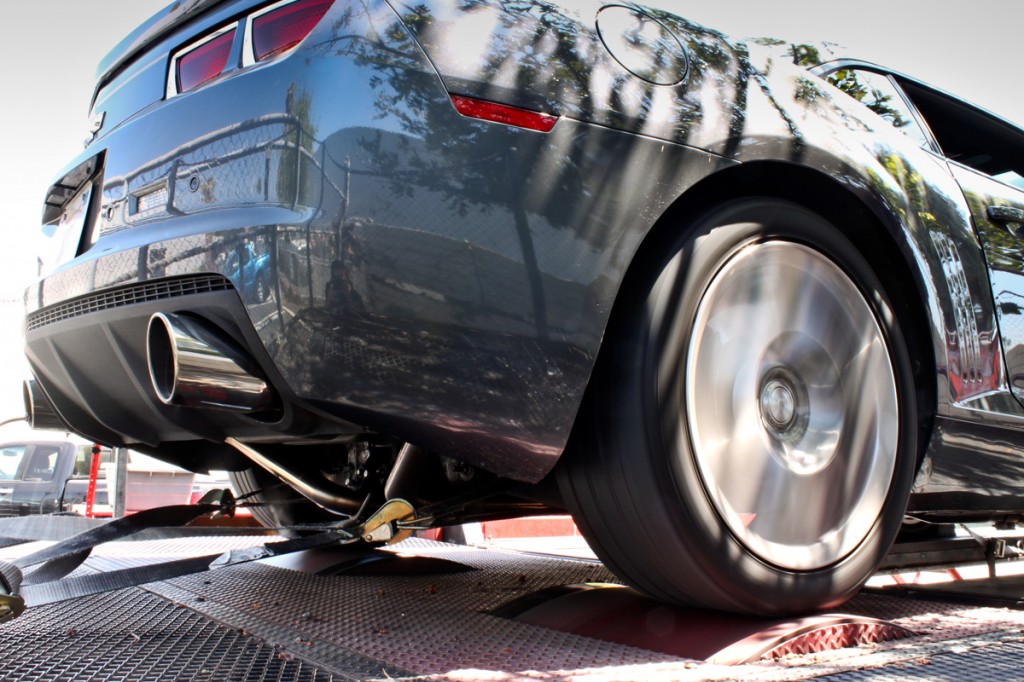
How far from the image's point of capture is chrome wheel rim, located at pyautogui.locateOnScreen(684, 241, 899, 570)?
1895 mm

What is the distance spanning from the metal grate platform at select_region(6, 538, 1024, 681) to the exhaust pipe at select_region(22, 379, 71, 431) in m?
0.41

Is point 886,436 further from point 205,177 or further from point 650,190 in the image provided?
point 205,177

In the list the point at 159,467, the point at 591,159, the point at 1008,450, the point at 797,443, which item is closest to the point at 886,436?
the point at 797,443

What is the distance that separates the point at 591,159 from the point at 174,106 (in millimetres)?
915

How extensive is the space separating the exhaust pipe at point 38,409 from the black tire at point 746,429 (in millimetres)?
1473

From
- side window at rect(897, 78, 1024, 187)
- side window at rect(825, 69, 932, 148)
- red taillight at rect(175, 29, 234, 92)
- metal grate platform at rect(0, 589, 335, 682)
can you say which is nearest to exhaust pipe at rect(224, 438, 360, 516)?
metal grate platform at rect(0, 589, 335, 682)

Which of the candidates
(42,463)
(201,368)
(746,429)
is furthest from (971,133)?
(42,463)

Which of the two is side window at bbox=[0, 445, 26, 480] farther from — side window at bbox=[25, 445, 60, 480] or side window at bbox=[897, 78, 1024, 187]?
side window at bbox=[897, 78, 1024, 187]

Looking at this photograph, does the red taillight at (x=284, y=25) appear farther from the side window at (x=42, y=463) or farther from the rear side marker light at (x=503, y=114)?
the side window at (x=42, y=463)

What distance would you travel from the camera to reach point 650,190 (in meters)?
1.81

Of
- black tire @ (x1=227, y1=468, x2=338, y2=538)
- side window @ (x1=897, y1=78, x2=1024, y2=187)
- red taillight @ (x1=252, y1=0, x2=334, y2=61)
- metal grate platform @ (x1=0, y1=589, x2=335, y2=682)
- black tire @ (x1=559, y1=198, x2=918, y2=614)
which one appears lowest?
→ black tire @ (x1=227, y1=468, x2=338, y2=538)

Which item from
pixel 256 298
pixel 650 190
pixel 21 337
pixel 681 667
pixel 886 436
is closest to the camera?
pixel 681 667

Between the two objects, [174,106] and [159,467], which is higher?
[174,106]

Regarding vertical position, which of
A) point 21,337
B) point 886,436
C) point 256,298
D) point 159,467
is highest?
point 256,298
